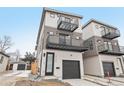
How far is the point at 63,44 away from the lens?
9.63m

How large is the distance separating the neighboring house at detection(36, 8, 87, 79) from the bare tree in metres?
20.6

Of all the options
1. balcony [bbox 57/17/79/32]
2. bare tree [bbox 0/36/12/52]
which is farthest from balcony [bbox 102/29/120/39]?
bare tree [bbox 0/36/12/52]

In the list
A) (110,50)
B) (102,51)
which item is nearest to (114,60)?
Answer: (110,50)

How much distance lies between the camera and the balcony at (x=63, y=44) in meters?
9.27

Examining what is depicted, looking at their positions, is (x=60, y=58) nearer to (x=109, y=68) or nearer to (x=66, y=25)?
(x=66, y=25)

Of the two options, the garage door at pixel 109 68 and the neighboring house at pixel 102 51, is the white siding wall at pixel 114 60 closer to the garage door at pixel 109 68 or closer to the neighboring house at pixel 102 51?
the neighboring house at pixel 102 51

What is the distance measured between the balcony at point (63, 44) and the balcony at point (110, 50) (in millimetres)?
3433

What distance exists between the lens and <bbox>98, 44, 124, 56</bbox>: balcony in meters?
12.0

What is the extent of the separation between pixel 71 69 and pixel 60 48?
9.16 feet

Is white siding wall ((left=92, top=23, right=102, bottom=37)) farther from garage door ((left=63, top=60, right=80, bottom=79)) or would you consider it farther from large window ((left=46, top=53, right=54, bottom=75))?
large window ((left=46, top=53, right=54, bottom=75))

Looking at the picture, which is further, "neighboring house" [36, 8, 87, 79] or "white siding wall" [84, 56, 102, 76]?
"white siding wall" [84, 56, 102, 76]

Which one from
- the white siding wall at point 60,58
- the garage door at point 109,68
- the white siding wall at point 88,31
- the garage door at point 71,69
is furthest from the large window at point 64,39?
the garage door at point 109,68

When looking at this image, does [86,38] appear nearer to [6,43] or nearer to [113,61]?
[113,61]

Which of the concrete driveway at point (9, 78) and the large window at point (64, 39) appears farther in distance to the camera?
the large window at point (64, 39)
